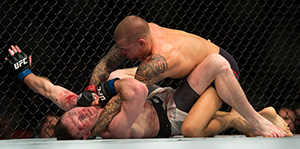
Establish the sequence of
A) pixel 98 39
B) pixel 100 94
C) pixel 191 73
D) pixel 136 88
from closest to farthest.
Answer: pixel 136 88 → pixel 100 94 → pixel 191 73 → pixel 98 39

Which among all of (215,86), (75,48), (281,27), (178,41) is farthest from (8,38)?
(281,27)

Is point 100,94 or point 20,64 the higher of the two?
point 20,64

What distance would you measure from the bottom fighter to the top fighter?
0.06m

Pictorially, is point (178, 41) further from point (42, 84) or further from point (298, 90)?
point (298, 90)

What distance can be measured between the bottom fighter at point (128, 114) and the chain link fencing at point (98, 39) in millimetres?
673

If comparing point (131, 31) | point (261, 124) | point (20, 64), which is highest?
point (131, 31)

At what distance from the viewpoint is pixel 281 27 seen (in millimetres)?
3512

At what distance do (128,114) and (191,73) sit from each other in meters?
0.43

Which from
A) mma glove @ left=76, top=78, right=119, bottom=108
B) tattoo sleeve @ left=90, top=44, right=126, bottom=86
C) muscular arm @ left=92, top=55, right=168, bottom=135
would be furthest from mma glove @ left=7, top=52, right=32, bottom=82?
muscular arm @ left=92, top=55, right=168, bottom=135

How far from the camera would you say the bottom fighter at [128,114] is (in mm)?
1719

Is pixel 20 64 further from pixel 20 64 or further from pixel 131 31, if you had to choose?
pixel 131 31

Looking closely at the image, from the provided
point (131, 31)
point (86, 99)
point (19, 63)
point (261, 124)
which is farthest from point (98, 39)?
point (261, 124)

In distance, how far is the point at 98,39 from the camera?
3098 millimetres

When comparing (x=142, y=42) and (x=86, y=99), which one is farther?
(x=142, y=42)
